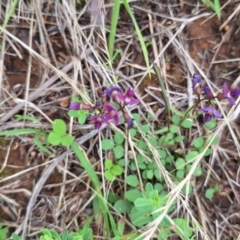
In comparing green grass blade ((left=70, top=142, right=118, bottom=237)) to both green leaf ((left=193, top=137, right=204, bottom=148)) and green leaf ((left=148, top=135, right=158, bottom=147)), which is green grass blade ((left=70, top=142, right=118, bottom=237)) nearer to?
green leaf ((left=148, top=135, right=158, bottom=147))

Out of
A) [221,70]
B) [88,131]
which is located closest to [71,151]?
[88,131]

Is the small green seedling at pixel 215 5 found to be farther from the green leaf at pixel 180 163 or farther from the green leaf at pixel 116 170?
the green leaf at pixel 116 170

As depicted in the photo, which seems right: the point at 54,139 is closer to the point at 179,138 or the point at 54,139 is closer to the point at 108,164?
the point at 108,164

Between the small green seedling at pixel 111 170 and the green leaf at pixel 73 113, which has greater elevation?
the green leaf at pixel 73 113

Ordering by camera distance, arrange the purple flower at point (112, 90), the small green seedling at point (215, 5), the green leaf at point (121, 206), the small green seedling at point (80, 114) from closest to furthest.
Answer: the purple flower at point (112, 90), the small green seedling at point (80, 114), the green leaf at point (121, 206), the small green seedling at point (215, 5)

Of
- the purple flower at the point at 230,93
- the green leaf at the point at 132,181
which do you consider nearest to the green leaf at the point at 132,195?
the green leaf at the point at 132,181

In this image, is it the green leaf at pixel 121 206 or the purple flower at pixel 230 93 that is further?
the green leaf at pixel 121 206

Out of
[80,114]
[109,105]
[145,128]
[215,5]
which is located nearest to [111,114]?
[109,105]
